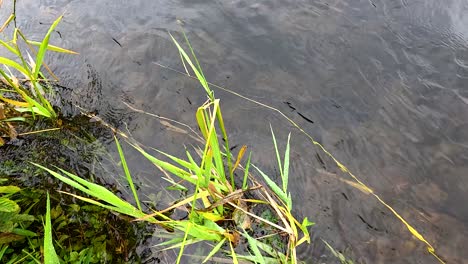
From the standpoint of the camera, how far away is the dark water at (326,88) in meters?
2.33

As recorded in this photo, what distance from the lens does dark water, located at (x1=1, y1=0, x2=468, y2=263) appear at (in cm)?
233

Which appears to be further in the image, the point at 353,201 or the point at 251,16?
the point at 251,16

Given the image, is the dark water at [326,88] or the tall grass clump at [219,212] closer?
the tall grass clump at [219,212]

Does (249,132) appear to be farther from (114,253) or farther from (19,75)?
(19,75)

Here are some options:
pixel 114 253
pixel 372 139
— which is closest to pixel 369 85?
pixel 372 139

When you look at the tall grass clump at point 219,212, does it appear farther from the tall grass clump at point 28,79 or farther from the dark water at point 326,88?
the tall grass clump at point 28,79

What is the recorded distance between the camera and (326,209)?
92.2 inches

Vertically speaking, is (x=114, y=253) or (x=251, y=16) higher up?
(x=251, y=16)

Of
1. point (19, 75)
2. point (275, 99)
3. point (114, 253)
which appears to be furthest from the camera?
point (19, 75)

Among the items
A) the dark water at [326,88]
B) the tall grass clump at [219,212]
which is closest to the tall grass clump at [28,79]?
the dark water at [326,88]

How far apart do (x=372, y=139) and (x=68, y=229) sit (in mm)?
2045

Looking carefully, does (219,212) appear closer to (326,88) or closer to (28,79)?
(326,88)

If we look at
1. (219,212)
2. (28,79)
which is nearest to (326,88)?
(219,212)

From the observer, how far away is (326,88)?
2943 millimetres
